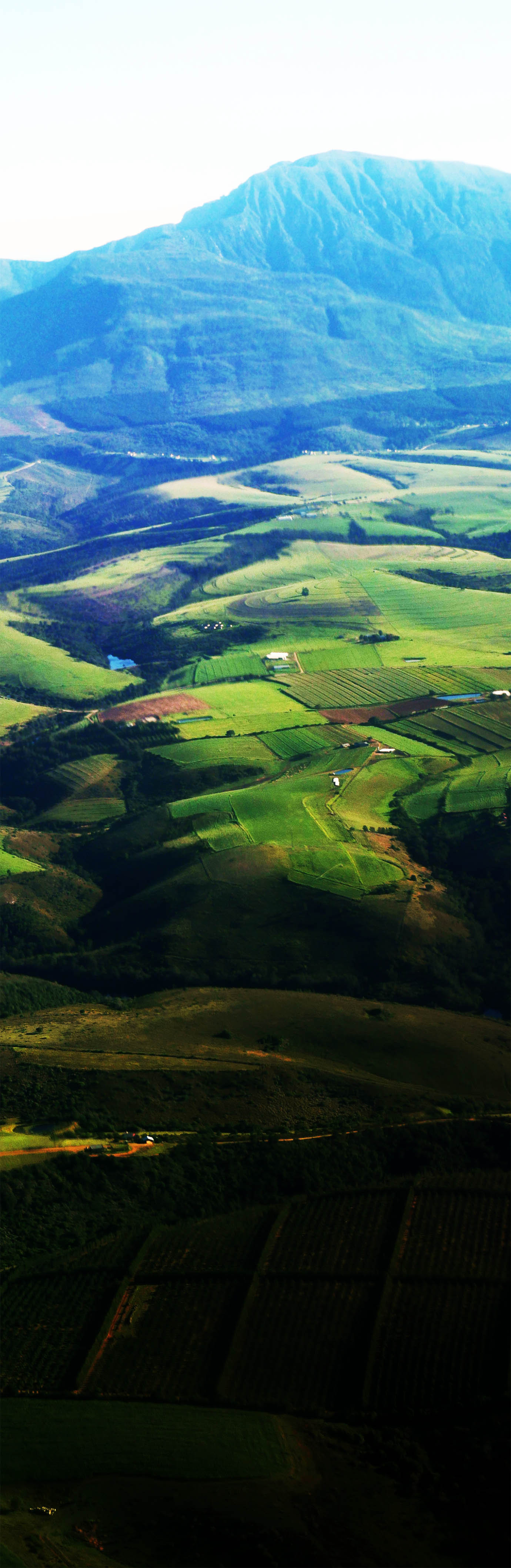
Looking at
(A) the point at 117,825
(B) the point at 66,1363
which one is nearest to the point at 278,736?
(A) the point at 117,825

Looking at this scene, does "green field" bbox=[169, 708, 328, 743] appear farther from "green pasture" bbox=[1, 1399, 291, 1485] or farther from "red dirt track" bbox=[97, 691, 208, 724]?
"green pasture" bbox=[1, 1399, 291, 1485]

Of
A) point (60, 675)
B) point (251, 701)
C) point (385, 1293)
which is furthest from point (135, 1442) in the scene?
point (60, 675)

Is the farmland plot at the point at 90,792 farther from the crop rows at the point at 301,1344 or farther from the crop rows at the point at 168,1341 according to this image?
the crop rows at the point at 301,1344

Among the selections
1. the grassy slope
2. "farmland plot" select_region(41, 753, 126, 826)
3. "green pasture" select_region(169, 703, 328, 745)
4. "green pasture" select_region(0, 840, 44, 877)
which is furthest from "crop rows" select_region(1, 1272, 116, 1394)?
"green pasture" select_region(169, 703, 328, 745)

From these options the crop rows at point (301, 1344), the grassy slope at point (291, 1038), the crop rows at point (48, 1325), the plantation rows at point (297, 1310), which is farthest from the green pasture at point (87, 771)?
the crop rows at point (301, 1344)

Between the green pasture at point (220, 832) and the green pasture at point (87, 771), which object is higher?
the green pasture at point (220, 832)

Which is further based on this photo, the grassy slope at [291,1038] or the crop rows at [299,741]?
the crop rows at [299,741]

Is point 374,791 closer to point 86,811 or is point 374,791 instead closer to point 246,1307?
point 86,811
